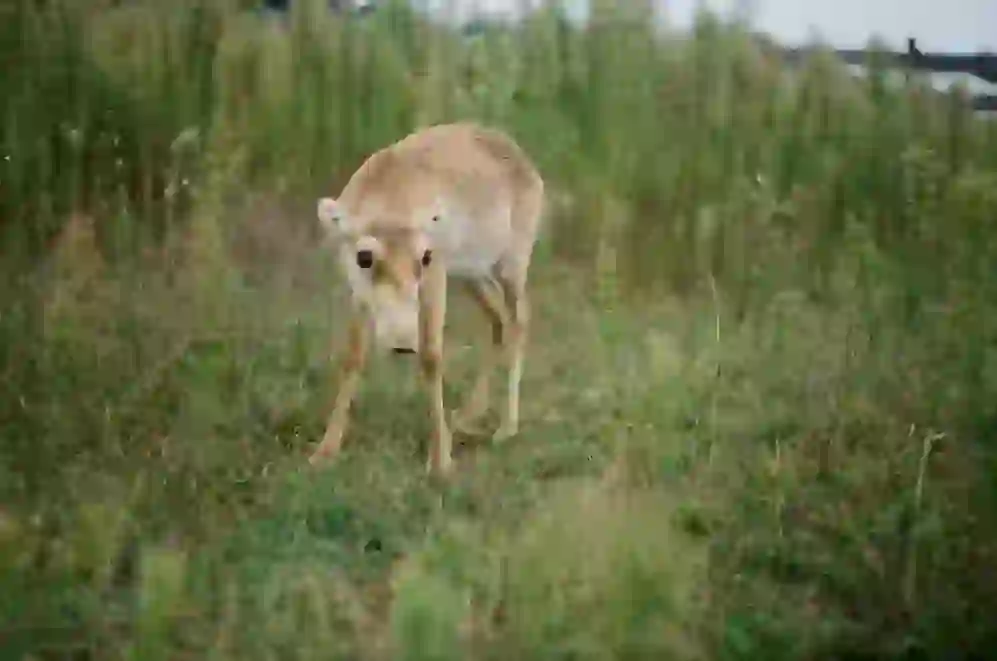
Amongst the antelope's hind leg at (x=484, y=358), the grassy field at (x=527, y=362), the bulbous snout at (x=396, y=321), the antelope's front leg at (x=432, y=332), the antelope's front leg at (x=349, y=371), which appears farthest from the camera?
the antelope's hind leg at (x=484, y=358)

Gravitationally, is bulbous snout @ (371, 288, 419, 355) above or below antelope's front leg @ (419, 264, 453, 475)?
above

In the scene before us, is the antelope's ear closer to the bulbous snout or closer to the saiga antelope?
the saiga antelope

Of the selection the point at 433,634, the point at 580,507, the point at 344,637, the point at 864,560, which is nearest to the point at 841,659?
the point at 864,560

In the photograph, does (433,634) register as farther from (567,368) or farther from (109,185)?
(109,185)

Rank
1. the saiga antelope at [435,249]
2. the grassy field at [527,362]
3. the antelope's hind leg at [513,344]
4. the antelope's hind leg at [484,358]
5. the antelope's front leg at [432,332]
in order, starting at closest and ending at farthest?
1. the grassy field at [527,362]
2. the saiga antelope at [435,249]
3. the antelope's front leg at [432,332]
4. the antelope's hind leg at [513,344]
5. the antelope's hind leg at [484,358]

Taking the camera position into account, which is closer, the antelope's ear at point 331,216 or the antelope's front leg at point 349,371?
the antelope's ear at point 331,216

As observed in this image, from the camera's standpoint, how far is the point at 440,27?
4707 mm

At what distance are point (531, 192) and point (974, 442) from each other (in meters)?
2.76

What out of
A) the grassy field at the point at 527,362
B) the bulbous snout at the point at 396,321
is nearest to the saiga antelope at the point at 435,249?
the bulbous snout at the point at 396,321

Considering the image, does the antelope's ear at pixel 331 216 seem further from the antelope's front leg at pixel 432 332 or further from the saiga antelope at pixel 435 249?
the antelope's front leg at pixel 432 332

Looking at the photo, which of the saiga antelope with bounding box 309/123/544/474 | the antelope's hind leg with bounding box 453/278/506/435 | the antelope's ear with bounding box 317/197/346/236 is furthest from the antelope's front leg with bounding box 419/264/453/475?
the antelope's ear with bounding box 317/197/346/236

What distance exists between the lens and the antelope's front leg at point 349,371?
4.58 metres

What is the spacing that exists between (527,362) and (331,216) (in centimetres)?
145

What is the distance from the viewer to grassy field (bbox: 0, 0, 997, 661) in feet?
9.61
